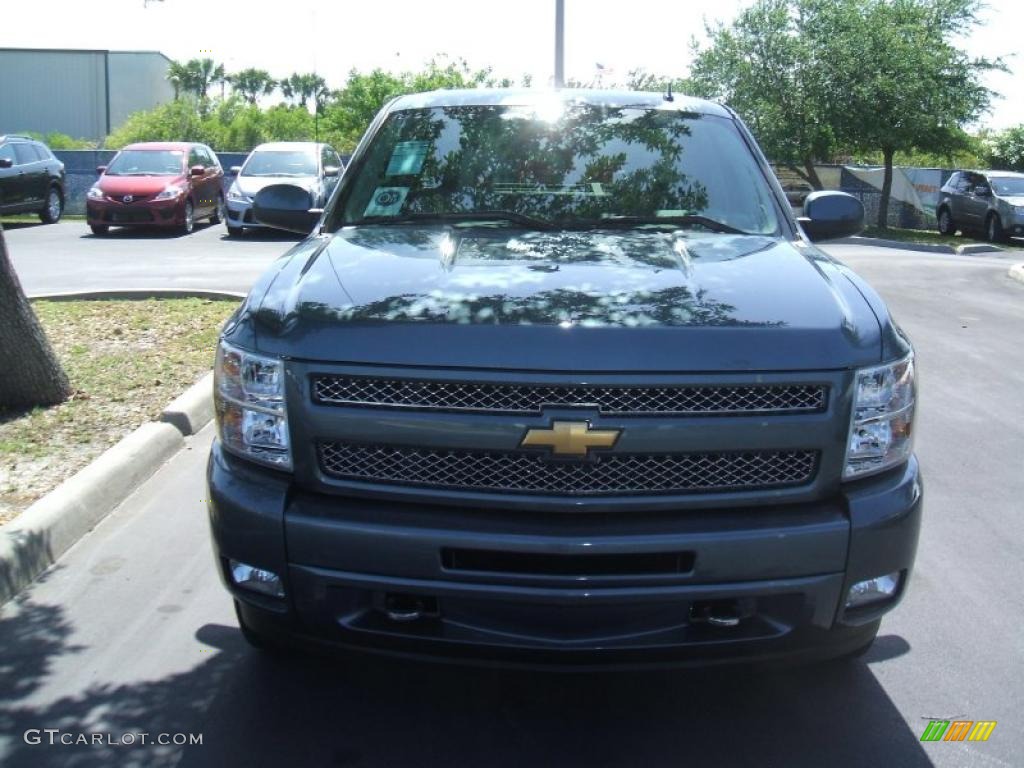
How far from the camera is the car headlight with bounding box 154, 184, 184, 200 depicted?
20578 millimetres

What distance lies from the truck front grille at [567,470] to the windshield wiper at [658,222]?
138 centimetres

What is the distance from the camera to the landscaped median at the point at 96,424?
5.03 metres

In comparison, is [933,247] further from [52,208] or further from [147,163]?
[52,208]

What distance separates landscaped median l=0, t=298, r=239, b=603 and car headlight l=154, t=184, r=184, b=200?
10497 millimetres

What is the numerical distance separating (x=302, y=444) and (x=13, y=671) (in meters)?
1.51

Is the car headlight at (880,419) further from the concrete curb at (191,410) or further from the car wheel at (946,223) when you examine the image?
the car wheel at (946,223)

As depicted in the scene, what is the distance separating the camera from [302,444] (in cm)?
320

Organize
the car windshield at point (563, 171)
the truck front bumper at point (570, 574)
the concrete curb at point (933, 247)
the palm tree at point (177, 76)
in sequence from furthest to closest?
the palm tree at point (177, 76) → the concrete curb at point (933, 247) → the car windshield at point (563, 171) → the truck front bumper at point (570, 574)

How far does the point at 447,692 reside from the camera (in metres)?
3.77

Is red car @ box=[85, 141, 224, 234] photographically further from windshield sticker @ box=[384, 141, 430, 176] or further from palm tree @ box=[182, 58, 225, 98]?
palm tree @ box=[182, 58, 225, 98]

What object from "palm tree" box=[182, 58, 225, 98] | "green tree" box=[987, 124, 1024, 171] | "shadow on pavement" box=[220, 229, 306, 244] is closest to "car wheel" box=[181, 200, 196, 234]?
"shadow on pavement" box=[220, 229, 306, 244]

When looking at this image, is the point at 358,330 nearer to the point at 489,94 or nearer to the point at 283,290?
the point at 283,290

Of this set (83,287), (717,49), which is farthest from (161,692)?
(717,49)

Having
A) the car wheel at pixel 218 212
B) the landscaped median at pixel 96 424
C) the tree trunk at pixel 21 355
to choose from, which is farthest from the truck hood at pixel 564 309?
the car wheel at pixel 218 212
